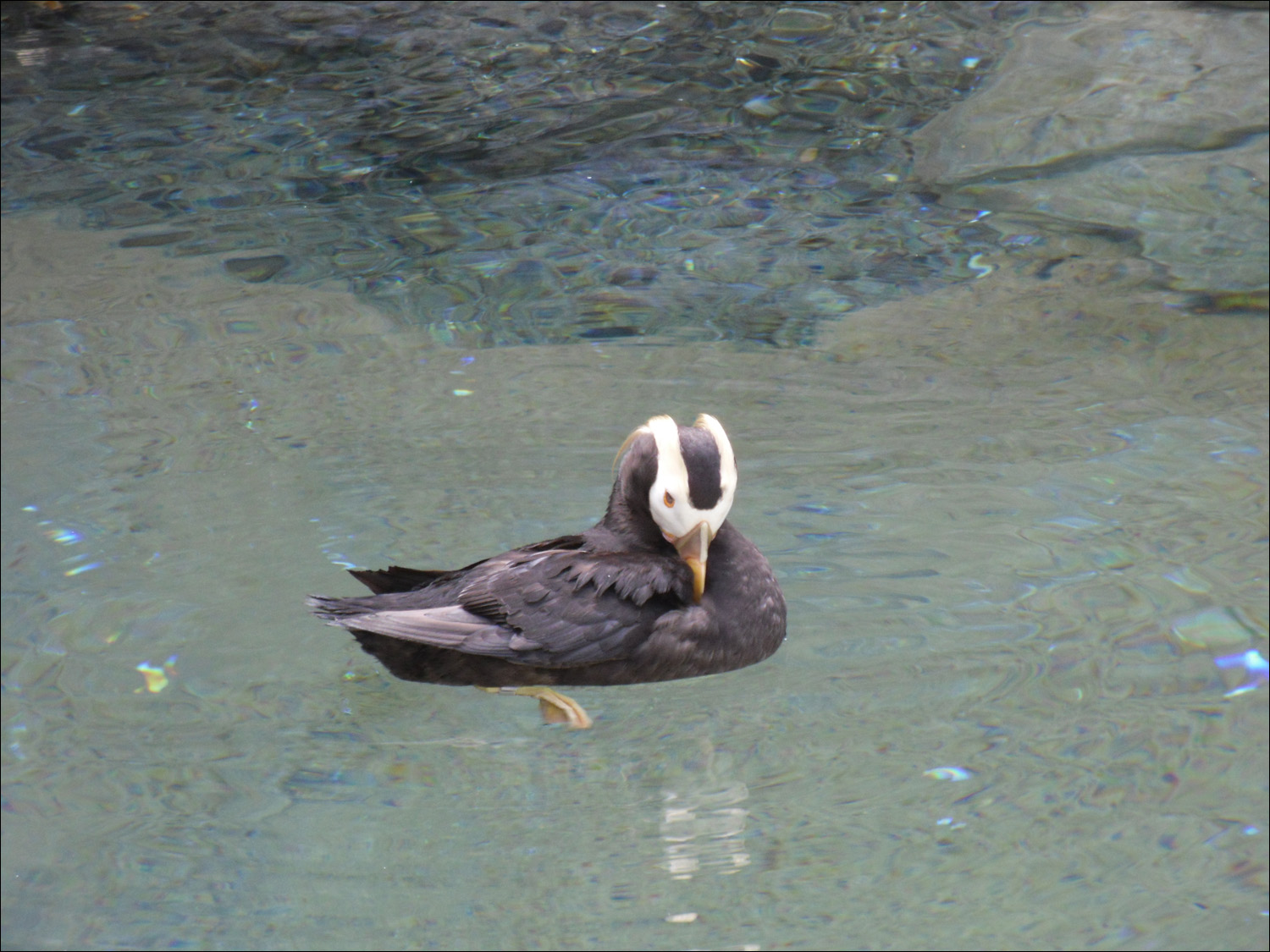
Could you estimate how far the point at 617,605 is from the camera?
2979 mm

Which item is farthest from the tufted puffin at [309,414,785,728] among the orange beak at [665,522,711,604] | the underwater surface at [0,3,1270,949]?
the underwater surface at [0,3,1270,949]

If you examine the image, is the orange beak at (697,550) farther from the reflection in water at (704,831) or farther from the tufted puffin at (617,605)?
the reflection in water at (704,831)

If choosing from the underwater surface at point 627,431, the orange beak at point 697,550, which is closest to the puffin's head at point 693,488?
the orange beak at point 697,550

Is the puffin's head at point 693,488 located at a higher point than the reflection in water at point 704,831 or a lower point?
higher

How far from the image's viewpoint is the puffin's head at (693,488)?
116 inches

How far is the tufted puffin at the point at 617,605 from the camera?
2.96 metres

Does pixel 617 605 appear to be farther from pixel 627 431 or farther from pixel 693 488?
pixel 627 431

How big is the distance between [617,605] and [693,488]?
318 millimetres

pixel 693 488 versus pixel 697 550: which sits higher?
pixel 693 488

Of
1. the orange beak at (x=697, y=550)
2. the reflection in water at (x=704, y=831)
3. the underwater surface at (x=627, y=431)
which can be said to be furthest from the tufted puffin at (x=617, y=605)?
the reflection in water at (x=704, y=831)

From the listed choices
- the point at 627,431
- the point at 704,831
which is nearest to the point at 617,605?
the point at 704,831

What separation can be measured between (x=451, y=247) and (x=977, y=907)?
3585mm

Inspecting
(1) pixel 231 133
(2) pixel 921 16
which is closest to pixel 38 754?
(1) pixel 231 133

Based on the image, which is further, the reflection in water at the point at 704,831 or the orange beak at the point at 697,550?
the orange beak at the point at 697,550
